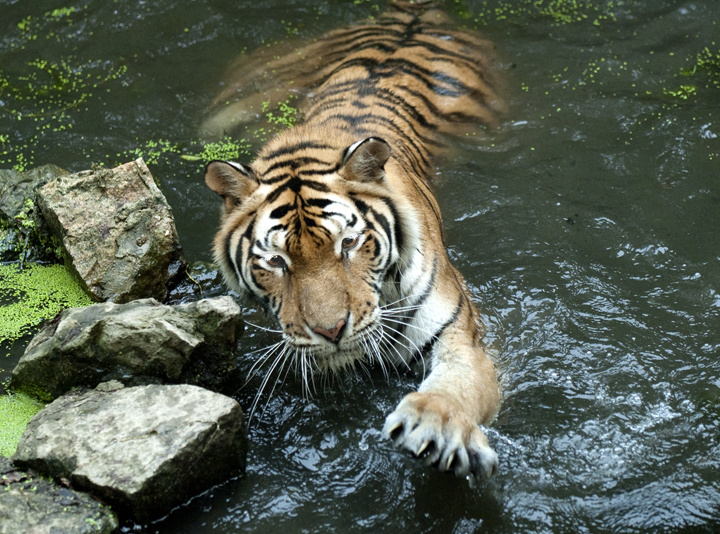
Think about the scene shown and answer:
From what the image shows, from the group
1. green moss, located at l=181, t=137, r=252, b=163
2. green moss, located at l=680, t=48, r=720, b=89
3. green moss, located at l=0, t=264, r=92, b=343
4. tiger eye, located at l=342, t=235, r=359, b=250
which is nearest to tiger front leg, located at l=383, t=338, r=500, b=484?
tiger eye, located at l=342, t=235, r=359, b=250

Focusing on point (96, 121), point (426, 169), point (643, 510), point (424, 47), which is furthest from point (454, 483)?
point (96, 121)

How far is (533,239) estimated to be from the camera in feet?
11.3

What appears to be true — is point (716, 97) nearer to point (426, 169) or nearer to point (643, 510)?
point (426, 169)

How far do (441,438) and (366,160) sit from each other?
101 cm

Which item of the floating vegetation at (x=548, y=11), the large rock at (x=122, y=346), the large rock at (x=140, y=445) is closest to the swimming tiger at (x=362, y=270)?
the large rock at (x=122, y=346)

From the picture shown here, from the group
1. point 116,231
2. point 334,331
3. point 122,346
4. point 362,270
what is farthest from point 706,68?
point 122,346

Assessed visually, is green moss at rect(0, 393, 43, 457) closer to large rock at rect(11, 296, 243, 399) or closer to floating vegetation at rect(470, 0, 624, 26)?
large rock at rect(11, 296, 243, 399)

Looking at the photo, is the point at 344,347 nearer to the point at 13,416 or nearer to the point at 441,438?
the point at 441,438

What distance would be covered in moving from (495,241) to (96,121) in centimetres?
267

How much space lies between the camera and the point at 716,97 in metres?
4.13

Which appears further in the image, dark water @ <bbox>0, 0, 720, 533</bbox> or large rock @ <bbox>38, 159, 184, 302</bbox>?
large rock @ <bbox>38, 159, 184, 302</bbox>

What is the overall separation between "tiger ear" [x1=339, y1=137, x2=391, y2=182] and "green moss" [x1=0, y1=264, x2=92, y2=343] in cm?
146

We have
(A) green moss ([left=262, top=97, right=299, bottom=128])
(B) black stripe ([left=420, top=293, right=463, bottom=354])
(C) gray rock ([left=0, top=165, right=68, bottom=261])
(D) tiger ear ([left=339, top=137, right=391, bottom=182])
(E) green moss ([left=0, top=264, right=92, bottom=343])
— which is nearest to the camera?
(D) tiger ear ([left=339, top=137, right=391, bottom=182])

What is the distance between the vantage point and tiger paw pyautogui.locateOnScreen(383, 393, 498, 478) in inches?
76.8
